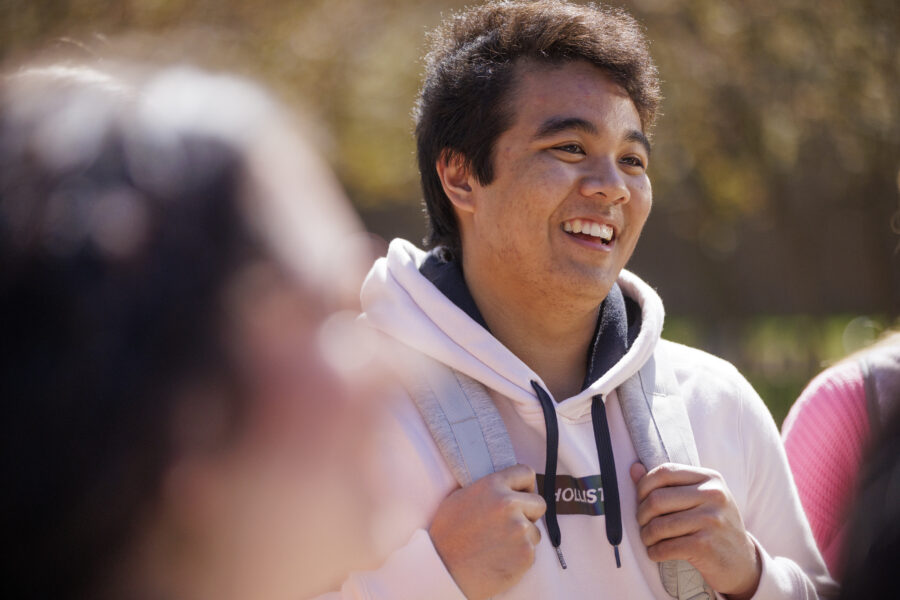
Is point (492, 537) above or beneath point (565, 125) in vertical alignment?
beneath

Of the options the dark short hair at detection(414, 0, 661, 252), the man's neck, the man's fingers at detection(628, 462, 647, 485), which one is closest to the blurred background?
the dark short hair at detection(414, 0, 661, 252)

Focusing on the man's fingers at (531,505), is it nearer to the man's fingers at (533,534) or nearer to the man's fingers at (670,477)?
the man's fingers at (533,534)

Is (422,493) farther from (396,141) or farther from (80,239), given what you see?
(396,141)

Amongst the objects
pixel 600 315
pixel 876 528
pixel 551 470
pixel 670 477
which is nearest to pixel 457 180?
pixel 600 315

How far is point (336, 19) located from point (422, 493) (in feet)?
20.8

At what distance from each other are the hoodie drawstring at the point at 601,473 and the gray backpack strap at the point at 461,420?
101mm

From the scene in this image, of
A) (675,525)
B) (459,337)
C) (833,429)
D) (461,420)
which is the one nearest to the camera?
(675,525)

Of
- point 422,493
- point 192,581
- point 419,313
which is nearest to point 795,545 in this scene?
point 422,493

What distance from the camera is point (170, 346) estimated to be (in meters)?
0.82

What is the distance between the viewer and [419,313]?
2281 mm

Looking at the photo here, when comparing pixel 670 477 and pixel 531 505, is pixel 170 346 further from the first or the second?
pixel 670 477

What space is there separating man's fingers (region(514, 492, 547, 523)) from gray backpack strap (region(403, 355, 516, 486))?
14 cm

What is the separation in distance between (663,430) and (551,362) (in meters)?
0.36

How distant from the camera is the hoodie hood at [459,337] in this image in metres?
2.18
